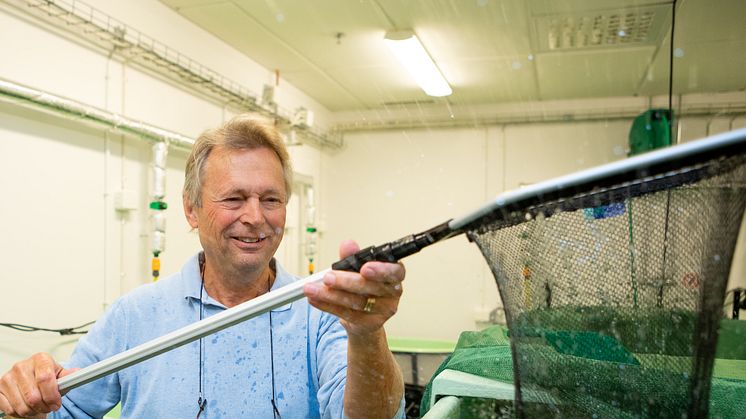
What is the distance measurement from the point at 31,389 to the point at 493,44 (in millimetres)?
2121

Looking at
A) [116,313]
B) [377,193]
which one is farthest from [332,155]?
[116,313]

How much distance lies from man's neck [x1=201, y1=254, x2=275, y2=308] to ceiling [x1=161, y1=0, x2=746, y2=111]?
142 cm

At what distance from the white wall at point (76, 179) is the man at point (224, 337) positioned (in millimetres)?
923

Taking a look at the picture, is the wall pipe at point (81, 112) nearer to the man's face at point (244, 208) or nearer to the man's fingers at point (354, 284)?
the man's face at point (244, 208)

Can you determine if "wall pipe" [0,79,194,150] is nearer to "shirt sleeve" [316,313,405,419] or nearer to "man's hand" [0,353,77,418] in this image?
"man's hand" [0,353,77,418]

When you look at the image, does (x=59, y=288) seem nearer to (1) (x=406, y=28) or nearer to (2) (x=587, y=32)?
(1) (x=406, y=28)

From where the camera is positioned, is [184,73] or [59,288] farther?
[184,73]

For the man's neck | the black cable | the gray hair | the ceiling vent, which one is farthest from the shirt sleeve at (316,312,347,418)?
the ceiling vent

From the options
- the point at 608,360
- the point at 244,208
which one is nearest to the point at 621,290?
the point at 608,360

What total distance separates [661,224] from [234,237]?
56 centimetres

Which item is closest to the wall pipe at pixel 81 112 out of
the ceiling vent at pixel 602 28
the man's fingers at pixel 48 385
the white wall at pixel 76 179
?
the white wall at pixel 76 179

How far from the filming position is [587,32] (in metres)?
2.18

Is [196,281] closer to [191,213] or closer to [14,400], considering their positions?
[191,213]

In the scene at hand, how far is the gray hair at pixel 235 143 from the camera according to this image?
0.76 m
